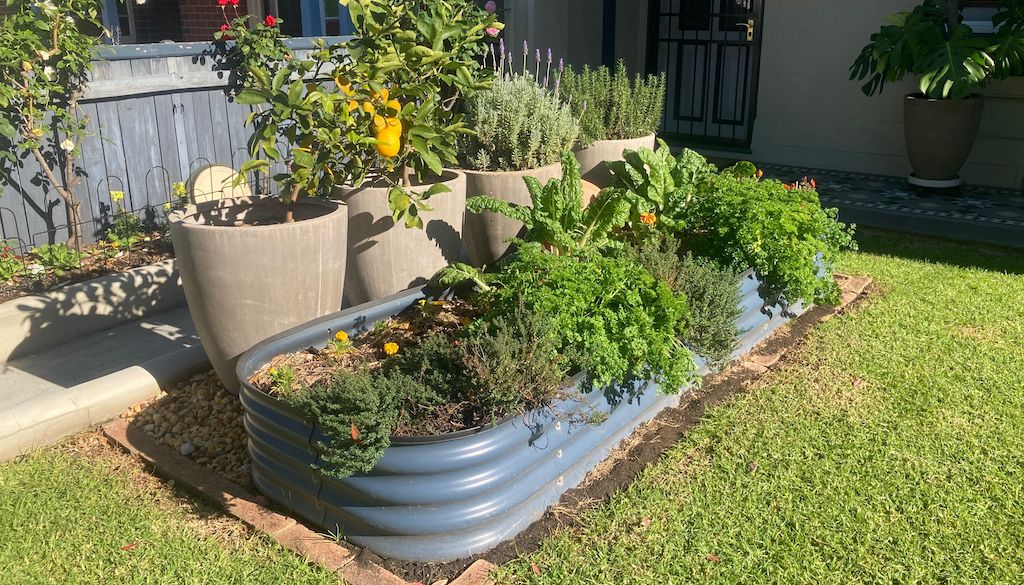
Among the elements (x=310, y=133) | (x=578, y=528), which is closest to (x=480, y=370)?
(x=578, y=528)

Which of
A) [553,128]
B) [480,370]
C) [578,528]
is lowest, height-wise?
[578,528]

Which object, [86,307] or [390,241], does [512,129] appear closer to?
[390,241]

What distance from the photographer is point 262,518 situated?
9.71 feet

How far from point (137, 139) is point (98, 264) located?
98cm

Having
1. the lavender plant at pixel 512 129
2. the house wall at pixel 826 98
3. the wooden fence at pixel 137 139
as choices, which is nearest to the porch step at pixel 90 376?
the wooden fence at pixel 137 139

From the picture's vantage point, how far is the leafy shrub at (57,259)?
4848 mm

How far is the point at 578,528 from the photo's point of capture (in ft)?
9.49

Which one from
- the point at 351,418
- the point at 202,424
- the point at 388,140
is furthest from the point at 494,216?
the point at 351,418

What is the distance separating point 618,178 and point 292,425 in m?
2.76

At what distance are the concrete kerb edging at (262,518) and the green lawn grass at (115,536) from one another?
5 cm

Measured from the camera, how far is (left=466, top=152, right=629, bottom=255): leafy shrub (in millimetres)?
4000

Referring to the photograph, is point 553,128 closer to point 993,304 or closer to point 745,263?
point 745,263

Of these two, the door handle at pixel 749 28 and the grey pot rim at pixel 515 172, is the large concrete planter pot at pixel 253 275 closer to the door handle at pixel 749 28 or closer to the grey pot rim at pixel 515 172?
the grey pot rim at pixel 515 172

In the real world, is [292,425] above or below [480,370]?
below
